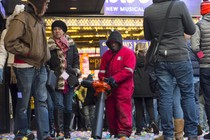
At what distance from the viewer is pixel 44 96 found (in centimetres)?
662

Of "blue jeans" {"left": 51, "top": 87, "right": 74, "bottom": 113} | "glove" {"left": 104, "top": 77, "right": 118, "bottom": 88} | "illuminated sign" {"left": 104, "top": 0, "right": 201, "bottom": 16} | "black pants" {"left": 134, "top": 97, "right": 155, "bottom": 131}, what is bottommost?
"black pants" {"left": 134, "top": 97, "right": 155, "bottom": 131}

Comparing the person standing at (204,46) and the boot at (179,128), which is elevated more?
the person standing at (204,46)

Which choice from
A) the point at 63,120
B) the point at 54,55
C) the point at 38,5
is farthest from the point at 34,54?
the point at 63,120

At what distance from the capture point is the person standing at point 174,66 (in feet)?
20.1

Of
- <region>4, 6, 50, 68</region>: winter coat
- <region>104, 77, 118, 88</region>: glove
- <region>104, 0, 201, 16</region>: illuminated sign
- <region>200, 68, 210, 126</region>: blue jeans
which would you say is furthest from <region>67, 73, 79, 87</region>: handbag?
<region>104, 0, 201, 16</region>: illuminated sign

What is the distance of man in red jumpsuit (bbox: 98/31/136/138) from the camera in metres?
7.95

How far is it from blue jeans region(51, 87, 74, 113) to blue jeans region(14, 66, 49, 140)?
1.42 metres

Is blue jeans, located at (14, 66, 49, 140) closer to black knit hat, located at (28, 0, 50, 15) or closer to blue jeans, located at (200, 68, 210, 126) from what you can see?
black knit hat, located at (28, 0, 50, 15)

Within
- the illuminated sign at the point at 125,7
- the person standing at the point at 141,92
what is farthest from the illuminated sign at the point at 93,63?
the person standing at the point at 141,92

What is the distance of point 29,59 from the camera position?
6.41m

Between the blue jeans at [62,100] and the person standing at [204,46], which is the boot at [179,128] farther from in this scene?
the blue jeans at [62,100]

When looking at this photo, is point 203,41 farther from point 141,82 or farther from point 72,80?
point 141,82

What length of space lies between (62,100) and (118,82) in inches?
41.6

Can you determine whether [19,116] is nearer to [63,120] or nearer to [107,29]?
[63,120]
